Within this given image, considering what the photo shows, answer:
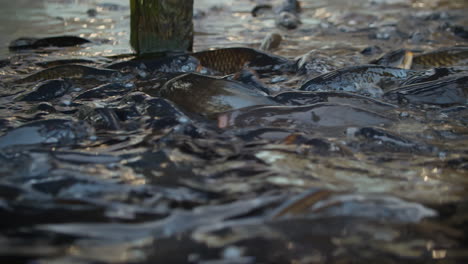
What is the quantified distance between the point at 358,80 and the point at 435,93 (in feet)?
1.51

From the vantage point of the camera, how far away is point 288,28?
18.9 feet

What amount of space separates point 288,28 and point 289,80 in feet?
9.05

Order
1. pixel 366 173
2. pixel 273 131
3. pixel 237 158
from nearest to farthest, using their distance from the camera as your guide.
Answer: pixel 366 173 → pixel 237 158 → pixel 273 131

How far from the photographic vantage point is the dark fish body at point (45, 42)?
13.9ft

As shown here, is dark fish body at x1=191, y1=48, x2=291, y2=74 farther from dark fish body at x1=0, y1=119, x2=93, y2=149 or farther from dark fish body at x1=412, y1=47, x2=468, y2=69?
dark fish body at x1=0, y1=119, x2=93, y2=149

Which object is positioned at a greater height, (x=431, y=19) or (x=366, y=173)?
(x=431, y=19)

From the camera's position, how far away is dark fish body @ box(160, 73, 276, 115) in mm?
2295

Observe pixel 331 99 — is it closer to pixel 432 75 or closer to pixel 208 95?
pixel 208 95

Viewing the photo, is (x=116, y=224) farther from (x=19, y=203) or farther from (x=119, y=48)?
(x=119, y=48)

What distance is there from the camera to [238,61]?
3.52 meters

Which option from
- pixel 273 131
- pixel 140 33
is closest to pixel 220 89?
pixel 273 131

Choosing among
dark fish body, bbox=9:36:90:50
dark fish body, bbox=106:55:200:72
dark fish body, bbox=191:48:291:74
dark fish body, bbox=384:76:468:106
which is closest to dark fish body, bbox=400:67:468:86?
dark fish body, bbox=384:76:468:106

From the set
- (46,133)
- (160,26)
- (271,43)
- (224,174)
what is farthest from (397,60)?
(46,133)

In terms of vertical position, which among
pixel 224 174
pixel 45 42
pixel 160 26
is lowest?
pixel 224 174
